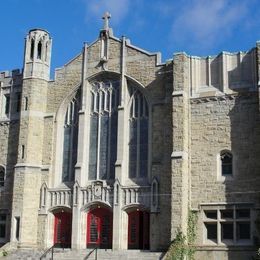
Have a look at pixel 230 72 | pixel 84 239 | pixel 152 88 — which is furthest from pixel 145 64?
pixel 84 239

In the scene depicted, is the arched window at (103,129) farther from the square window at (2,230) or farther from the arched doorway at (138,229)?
the square window at (2,230)

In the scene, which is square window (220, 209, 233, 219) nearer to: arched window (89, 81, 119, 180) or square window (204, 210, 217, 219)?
square window (204, 210, 217, 219)

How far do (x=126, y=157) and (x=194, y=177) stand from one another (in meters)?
4.03

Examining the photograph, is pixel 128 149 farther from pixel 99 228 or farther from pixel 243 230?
pixel 243 230

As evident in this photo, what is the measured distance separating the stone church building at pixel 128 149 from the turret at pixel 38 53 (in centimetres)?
6

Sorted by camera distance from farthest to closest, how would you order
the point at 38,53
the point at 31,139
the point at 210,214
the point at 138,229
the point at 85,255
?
the point at 38,53 → the point at 31,139 → the point at 138,229 → the point at 85,255 → the point at 210,214

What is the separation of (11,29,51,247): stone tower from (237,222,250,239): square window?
11.1 m

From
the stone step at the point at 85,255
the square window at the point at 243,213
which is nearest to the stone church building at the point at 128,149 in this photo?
the square window at the point at 243,213

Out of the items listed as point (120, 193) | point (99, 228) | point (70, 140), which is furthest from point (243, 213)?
point (70, 140)

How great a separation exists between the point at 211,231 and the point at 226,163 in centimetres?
333

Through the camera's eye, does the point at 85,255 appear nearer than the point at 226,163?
No

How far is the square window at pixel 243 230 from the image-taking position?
82.7 ft

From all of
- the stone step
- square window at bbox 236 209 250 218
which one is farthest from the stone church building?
the stone step

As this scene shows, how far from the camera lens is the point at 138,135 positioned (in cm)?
2878
